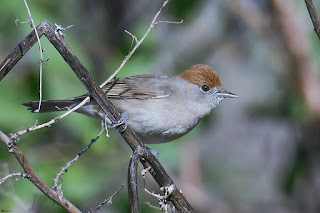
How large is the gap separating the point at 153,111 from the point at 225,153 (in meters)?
3.95

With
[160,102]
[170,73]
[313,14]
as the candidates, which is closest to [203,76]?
[160,102]

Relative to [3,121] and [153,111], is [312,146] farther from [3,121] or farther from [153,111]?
[3,121]

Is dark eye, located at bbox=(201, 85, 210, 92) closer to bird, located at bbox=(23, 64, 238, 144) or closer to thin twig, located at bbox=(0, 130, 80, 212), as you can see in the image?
bird, located at bbox=(23, 64, 238, 144)

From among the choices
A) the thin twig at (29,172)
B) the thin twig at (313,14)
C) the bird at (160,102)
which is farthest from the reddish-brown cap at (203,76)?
the thin twig at (29,172)

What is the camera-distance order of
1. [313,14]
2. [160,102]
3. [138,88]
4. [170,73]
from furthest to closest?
[170,73], [138,88], [160,102], [313,14]

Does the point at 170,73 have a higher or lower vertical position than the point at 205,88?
higher

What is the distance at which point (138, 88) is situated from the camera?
3.89 meters

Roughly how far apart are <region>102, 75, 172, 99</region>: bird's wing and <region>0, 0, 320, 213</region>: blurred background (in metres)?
0.09

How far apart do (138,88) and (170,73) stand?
43.7 inches

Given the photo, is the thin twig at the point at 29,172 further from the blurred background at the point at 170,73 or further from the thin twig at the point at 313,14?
the thin twig at the point at 313,14

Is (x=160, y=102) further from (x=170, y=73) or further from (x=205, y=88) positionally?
(x=170, y=73)

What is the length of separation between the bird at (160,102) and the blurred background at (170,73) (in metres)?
0.13

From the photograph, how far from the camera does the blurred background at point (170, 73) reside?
3.74m

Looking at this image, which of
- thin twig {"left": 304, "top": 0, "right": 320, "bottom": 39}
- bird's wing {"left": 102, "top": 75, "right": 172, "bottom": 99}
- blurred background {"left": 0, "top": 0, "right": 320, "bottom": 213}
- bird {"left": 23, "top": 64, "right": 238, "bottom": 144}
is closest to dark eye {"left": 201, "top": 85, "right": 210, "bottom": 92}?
bird {"left": 23, "top": 64, "right": 238, "bottom": 144}
